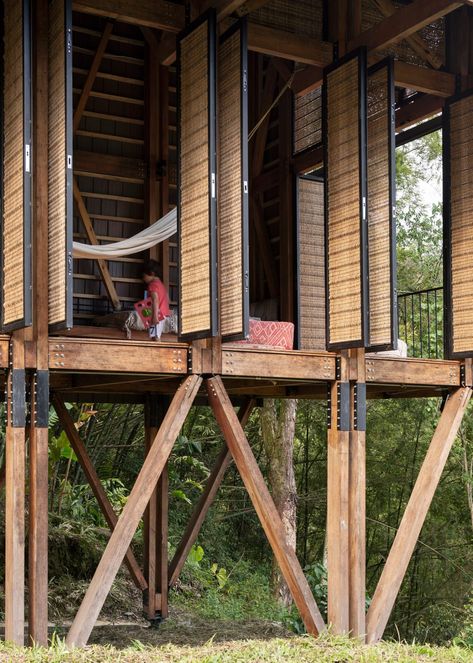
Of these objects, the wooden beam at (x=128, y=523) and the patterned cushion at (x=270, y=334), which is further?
the patterned cushion at (x=270, y=334)

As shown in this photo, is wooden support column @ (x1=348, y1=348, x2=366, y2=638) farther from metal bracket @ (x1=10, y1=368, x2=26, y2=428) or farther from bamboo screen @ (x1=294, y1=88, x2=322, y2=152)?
bamboo screen @ (x1=294, y1=88, x2=322, y2=152)

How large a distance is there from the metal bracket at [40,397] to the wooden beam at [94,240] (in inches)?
152

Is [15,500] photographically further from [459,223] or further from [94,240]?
[459,223]

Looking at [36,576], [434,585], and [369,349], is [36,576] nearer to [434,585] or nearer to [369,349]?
[369,349]

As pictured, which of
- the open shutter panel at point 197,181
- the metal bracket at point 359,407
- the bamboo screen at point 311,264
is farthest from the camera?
the bamboo screen at point 311,264

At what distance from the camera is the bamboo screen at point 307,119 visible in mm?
11695

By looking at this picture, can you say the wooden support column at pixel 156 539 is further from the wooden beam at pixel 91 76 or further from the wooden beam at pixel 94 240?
the wooden beam at pixel 91 76

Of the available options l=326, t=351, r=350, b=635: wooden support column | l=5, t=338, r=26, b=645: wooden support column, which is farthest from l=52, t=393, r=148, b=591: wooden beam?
l=5, t=338, r=26, b=645: wooden support column

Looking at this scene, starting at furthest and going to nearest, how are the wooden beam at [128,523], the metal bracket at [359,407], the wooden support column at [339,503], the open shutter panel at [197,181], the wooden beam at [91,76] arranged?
the wooden beam at [91,76] → the metal bracket at [359,407] → the wooden support column at [339,503] → the open shutter panel at [197,181] → the wooden beam at [128,523]

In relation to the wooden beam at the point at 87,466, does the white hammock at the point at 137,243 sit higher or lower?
higher

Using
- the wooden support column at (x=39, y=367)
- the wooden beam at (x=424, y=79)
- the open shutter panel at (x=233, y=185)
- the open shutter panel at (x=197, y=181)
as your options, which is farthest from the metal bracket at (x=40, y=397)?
the wooden beam at (x=424, y=79)

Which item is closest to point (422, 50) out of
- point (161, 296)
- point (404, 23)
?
point (404, 23)

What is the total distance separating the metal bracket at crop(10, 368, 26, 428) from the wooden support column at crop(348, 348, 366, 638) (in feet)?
9.76

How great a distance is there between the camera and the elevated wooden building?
23.8ft
